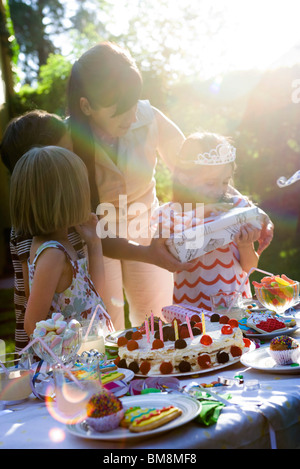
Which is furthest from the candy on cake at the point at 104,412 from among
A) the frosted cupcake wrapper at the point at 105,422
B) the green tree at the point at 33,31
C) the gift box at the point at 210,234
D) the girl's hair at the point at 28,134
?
the green tree at the point at 33,31

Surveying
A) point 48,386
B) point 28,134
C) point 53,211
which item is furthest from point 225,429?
point 28,134

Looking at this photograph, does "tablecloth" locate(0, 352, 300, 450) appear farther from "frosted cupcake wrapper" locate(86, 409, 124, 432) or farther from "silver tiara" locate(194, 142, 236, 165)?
"silver tiara" locate(194, 142, 236, 165)

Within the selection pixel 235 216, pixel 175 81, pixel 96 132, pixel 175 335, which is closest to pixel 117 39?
pixel 175 81

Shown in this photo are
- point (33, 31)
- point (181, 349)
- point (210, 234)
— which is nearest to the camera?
point (181, 349)

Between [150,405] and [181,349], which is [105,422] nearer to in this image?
[150,405]

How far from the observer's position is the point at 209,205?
297 centimetres

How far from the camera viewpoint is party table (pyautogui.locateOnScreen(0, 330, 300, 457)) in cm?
124

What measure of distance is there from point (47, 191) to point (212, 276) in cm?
115

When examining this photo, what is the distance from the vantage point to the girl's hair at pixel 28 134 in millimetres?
2863

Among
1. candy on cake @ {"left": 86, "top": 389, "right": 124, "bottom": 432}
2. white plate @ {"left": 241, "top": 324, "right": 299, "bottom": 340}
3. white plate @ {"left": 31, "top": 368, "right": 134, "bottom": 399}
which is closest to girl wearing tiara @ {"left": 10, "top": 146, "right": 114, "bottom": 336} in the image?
white plate @ {"left": 31, "top": 368, "right": 134, "bottom": 399}

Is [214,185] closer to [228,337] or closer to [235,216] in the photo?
[235,216]

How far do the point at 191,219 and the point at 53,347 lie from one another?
4.52 ft

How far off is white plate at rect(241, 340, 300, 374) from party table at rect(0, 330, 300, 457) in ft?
0.08

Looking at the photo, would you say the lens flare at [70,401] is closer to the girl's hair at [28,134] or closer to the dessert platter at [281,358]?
the dessert platter at [281,358]
